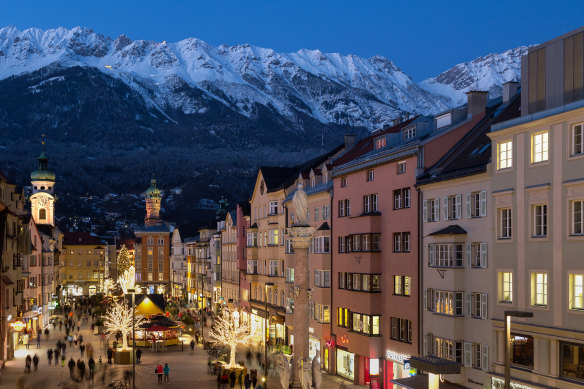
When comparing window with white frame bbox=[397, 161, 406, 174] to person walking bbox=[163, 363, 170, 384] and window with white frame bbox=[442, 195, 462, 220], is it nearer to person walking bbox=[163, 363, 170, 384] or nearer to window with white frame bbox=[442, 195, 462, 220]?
window with white frame bbox=[442, 195, 462, 220]

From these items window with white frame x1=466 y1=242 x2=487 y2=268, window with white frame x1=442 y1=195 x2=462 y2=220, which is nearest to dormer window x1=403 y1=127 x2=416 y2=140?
window with white frame x1=442 y1=195 x2=462 y2=220

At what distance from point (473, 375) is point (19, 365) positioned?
4319 centimetres

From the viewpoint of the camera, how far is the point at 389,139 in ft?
205

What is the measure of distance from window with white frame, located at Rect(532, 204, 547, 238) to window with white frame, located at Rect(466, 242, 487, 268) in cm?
470

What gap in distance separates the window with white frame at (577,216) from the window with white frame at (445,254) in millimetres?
9681

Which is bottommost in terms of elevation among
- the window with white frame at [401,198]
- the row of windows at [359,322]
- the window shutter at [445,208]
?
the row of windows at [359,322]

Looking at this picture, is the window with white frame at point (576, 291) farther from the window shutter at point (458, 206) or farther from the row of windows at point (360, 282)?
the row of windows at point (360, 282)

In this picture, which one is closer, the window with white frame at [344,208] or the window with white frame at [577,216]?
the window with white frame at [577,216]

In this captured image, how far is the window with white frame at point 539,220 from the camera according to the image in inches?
1487

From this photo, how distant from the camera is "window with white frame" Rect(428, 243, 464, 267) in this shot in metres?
45.2

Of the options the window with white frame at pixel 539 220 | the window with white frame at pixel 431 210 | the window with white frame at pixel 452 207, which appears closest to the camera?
the window with white frame at pixel 539 220

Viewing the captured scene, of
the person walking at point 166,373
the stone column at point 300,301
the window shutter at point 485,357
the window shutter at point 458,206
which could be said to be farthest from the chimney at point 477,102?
the person walking at point 166,373

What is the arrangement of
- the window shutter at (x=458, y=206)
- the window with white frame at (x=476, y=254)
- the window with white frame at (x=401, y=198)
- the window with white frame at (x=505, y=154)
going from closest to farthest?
the window with white frame at (x=505, y=154), the window with white frame at (x=476, y=254), the window shutter at (x=458, y=206), the window with white frame at (x=401, y=198)

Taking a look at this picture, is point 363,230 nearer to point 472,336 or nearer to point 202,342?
point 472,336
